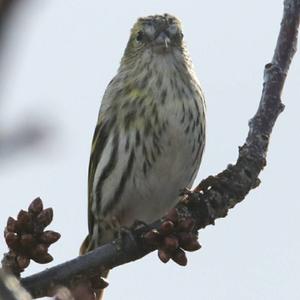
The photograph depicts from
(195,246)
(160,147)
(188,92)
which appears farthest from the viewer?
(188,92)

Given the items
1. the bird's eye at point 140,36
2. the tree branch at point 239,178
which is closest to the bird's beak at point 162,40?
the bird's eye at point 140,36

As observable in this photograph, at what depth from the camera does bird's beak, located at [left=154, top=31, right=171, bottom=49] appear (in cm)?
643

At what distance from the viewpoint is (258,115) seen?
13.9 ft

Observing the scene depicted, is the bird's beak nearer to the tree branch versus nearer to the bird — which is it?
the bird

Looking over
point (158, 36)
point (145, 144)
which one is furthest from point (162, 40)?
point (145, 144)

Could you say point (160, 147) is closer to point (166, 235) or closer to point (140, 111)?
point (140, 111)

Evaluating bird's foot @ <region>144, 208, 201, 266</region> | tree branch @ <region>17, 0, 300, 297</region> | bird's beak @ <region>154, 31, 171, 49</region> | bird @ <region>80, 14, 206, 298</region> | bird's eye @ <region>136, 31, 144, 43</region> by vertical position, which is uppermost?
bird's eye @ <region>136, 31, 144, 43</region>

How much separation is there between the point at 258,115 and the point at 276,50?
0.48m

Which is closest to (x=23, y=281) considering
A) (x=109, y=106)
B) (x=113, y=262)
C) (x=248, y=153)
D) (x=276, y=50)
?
(x=113, y=262)

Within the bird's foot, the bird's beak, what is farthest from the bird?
the bird's foot

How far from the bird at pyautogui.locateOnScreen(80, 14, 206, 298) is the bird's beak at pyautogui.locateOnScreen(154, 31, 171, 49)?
0.02m

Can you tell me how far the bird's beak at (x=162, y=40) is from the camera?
21.1 ft

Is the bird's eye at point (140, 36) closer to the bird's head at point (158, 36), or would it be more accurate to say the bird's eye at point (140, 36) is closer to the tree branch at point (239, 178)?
the bird's head at point (158, 36)

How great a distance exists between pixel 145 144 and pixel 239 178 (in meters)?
1.71
